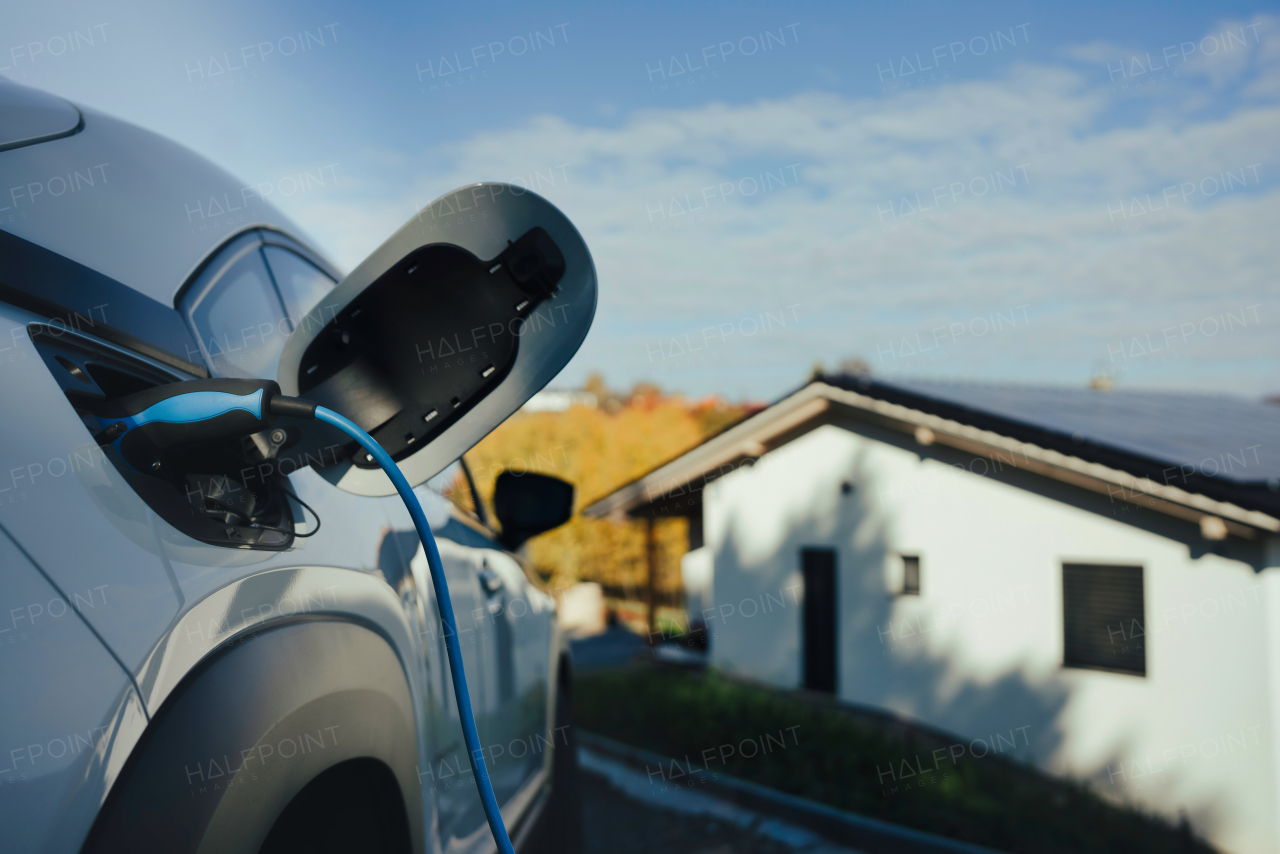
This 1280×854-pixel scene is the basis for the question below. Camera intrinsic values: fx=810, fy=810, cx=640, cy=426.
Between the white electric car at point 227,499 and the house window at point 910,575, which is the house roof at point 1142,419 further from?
the white electric car at point 227,499

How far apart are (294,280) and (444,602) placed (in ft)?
2.62

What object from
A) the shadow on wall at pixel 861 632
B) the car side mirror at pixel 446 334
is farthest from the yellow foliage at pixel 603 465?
the car side mirror at pixel 446 334

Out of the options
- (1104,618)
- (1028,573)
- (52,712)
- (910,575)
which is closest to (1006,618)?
(1028,573)

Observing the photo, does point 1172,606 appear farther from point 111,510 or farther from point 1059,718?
point 111,510

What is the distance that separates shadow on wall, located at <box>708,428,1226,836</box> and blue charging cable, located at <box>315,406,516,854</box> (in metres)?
7.70

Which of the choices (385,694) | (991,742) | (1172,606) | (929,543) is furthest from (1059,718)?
(385,694)

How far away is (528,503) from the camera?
2605 mm

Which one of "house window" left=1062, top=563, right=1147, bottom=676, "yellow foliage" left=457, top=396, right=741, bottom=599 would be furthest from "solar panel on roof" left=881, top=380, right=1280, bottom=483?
"yellow foliage" left=457, top=396, right=741, bottom=599

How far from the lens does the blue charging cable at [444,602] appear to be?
114 cm

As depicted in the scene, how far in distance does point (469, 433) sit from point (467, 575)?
0.79 meters

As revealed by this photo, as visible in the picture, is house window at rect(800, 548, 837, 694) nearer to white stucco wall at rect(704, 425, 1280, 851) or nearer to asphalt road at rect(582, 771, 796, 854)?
white stucco wall at rect(704, 425, 1280, 851)

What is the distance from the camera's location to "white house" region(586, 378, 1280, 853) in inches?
290

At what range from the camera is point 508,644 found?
2355mm

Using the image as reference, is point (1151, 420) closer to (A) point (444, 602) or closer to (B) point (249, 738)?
(A) point (444, 602)
